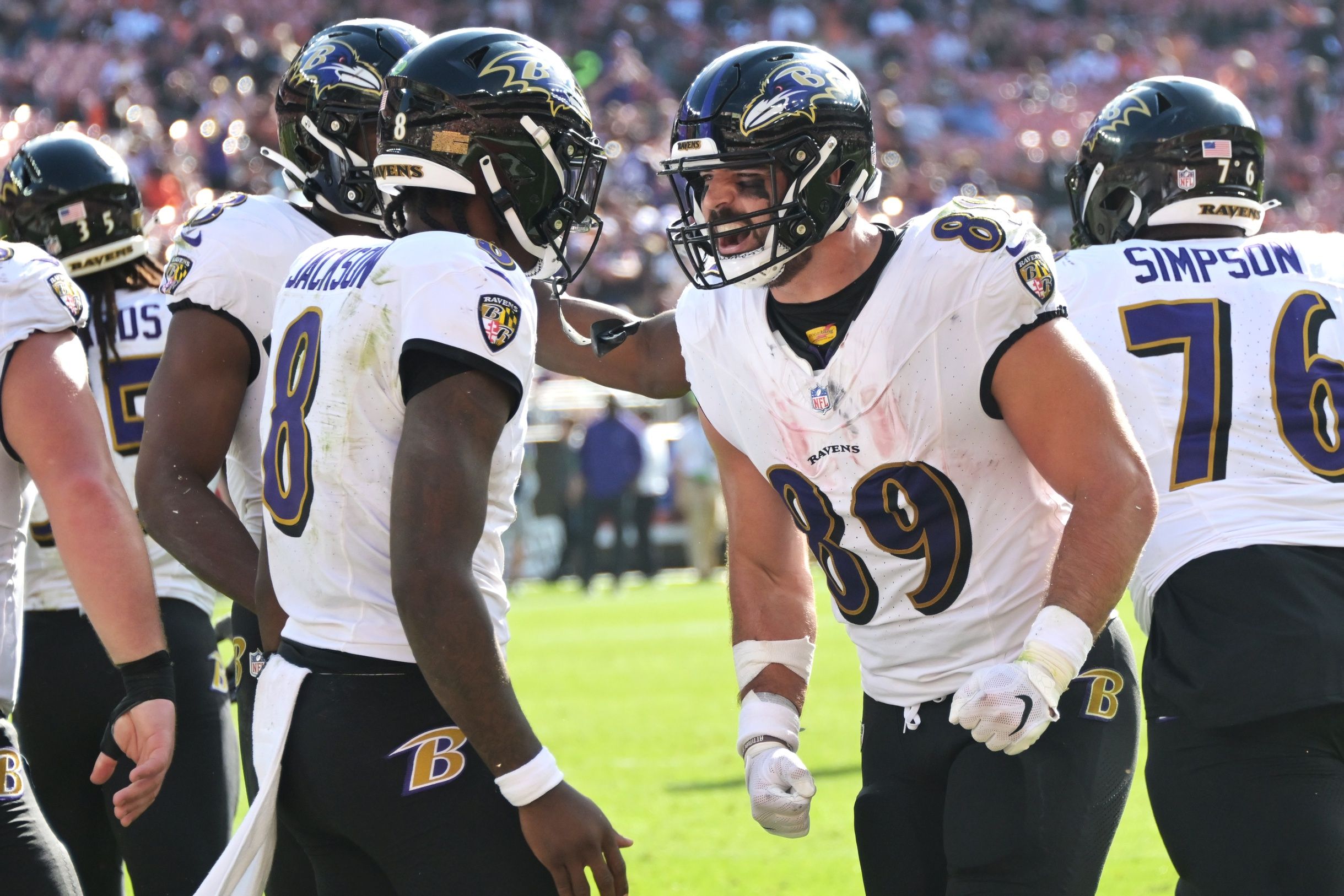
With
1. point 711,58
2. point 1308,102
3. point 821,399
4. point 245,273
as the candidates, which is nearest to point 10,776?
point 245,273

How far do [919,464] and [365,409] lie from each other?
A: 40.9 inches

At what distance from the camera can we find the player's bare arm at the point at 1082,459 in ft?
9.14

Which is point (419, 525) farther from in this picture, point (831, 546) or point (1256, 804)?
point (1256, 804)

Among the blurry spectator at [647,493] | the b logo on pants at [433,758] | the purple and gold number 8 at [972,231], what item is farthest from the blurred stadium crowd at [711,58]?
the b logo on pants at [433,758]

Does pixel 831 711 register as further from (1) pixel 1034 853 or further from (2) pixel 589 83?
(2) pixel 589 83

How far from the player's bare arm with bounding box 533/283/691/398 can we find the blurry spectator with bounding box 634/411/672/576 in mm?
13094

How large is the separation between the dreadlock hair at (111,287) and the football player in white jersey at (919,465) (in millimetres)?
1547

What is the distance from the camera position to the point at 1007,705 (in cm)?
268

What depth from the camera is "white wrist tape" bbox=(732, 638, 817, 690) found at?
3338 mm

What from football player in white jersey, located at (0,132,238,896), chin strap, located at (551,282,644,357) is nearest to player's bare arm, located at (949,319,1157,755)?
chin strap, located at (551,282,644,357)

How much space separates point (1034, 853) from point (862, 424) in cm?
81

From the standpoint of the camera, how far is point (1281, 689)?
3.11m


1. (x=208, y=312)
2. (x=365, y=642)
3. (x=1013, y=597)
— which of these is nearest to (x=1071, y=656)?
(x=1013, y=597)

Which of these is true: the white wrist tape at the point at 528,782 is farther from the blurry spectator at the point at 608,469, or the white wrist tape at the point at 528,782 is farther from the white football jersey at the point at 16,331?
the blurry spectator at the point at 608,469
